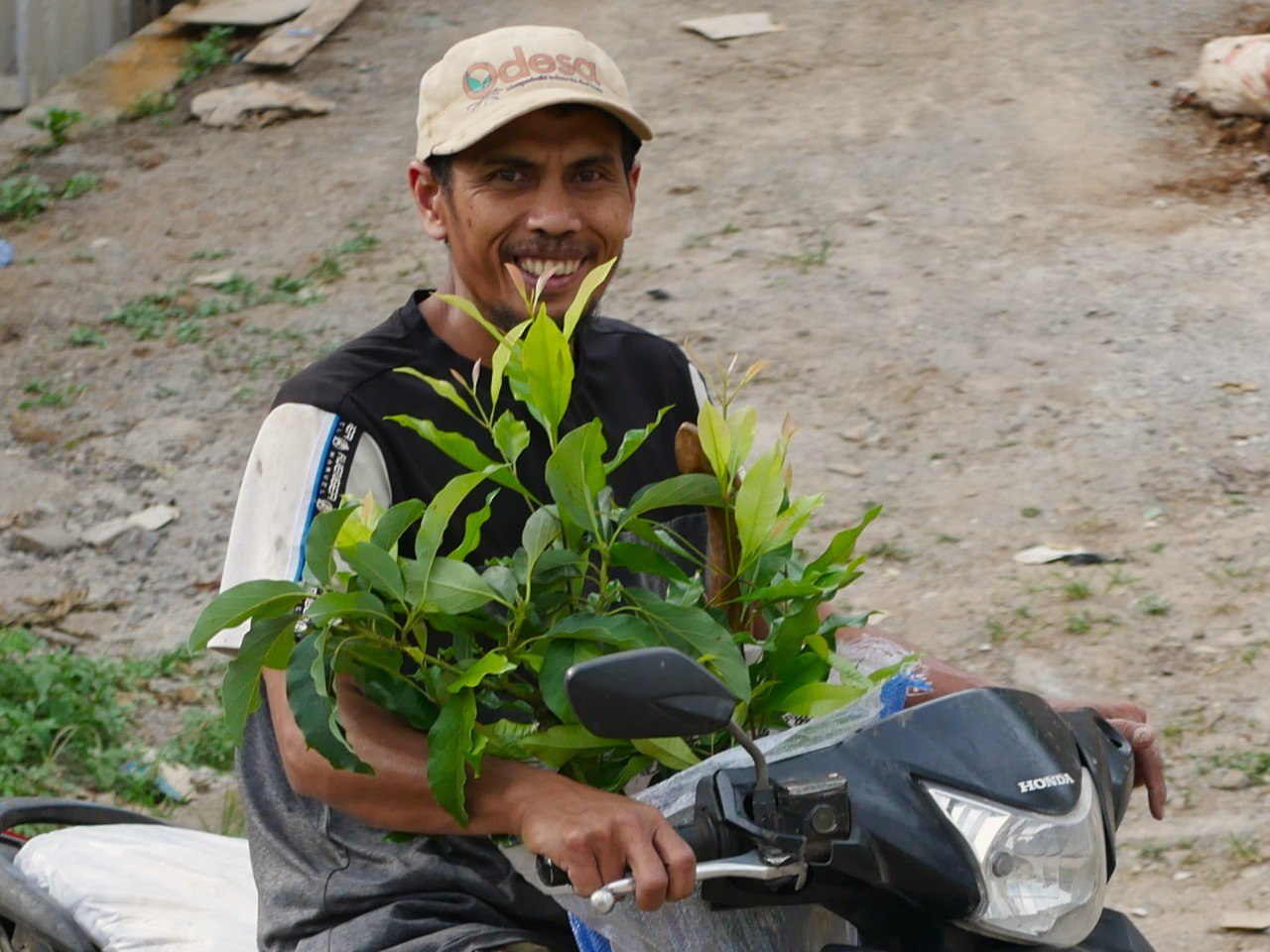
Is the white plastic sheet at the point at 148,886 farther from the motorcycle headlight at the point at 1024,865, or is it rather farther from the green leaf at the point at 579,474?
the motorcycle headlight at the point at 1024,865

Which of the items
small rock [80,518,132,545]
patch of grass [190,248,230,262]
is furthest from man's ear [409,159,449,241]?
patch of grass [190,248,230,262]

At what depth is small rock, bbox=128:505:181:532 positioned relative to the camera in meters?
5.99

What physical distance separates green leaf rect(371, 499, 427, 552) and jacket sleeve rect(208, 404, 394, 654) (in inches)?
16.6

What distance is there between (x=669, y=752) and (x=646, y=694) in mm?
314

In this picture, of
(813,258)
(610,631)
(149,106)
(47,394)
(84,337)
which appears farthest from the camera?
(149,106)

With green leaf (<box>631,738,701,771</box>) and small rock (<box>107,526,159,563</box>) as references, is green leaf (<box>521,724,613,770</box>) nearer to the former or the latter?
green leaf (<box>631,738,701,771</box>)

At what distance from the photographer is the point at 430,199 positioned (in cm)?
269

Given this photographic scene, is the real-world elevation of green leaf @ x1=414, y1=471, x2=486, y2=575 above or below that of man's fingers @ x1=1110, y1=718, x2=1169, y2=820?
above

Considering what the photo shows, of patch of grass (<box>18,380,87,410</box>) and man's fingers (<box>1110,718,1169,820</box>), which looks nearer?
man's fingers (<box>1110,718,1169,820</box>)

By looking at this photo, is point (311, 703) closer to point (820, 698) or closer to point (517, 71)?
point (820, 698)

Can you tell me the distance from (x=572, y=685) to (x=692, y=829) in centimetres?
28

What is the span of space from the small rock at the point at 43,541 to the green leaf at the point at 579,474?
4.45m

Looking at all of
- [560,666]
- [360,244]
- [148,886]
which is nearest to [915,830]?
[560,666]

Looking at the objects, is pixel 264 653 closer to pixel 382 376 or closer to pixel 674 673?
pixel 674 673
